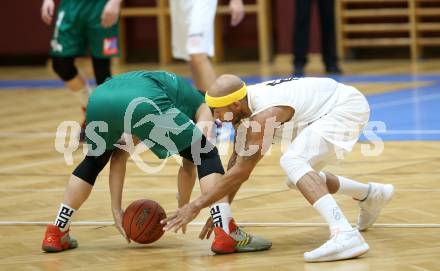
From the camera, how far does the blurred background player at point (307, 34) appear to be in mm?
13047

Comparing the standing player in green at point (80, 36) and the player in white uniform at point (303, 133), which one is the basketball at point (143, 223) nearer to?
the player in white uniform at point (303, 133)

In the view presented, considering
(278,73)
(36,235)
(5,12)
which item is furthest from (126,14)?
(36,235)

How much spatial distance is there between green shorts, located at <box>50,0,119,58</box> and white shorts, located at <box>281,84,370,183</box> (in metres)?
3.94

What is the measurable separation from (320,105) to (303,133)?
0.69ft

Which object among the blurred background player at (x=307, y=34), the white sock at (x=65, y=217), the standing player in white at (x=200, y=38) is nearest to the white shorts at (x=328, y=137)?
the white sock at (x=65, y=217)

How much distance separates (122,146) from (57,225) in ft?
1.81

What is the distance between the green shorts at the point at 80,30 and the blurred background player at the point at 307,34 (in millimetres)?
4299

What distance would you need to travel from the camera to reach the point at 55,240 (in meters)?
5.41

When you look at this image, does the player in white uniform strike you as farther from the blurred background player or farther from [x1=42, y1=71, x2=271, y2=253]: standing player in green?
the blurred background player

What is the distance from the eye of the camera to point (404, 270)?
4.70m

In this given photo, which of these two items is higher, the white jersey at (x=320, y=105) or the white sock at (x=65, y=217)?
the white jersey at (x=320, y=105)

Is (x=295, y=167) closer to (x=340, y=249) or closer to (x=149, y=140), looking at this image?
(x=340, y=249)

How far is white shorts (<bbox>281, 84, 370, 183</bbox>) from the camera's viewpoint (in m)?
5.10

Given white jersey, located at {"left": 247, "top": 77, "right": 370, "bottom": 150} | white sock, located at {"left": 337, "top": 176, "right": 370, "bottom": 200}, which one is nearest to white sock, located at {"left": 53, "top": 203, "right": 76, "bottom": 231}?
white jersey, located at {"left": 247, "top": 77, "right": 370, "bottom": 150}
